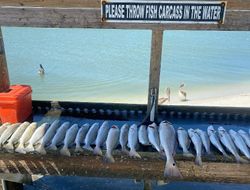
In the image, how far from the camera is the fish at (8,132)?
13.0 ft

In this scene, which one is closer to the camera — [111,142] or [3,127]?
[111,142]

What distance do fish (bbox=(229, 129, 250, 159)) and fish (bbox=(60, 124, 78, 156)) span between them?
1.98 meters

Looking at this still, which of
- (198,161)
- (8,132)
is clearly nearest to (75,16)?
(8,132)

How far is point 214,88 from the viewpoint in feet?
47.7

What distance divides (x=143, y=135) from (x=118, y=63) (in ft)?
47.8

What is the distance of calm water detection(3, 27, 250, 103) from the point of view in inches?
547

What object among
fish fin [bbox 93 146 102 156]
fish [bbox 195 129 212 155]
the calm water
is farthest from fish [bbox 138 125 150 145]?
the calm water

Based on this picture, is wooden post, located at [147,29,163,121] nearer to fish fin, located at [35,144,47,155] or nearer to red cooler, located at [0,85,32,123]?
fish fin, located at [35,144,47,155]

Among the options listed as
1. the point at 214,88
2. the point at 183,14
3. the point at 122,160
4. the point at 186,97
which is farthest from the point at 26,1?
the point at 214,88

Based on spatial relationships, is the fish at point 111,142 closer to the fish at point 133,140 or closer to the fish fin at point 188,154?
the fish at point 133,140

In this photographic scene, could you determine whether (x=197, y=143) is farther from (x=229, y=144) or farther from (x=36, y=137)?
(x=36, y=137)

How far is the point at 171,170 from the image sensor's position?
3682 millimetres

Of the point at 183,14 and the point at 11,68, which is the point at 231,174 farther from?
the point at 11,68

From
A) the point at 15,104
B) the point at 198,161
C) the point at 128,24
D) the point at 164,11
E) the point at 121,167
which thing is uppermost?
Result: the point at 164,11
